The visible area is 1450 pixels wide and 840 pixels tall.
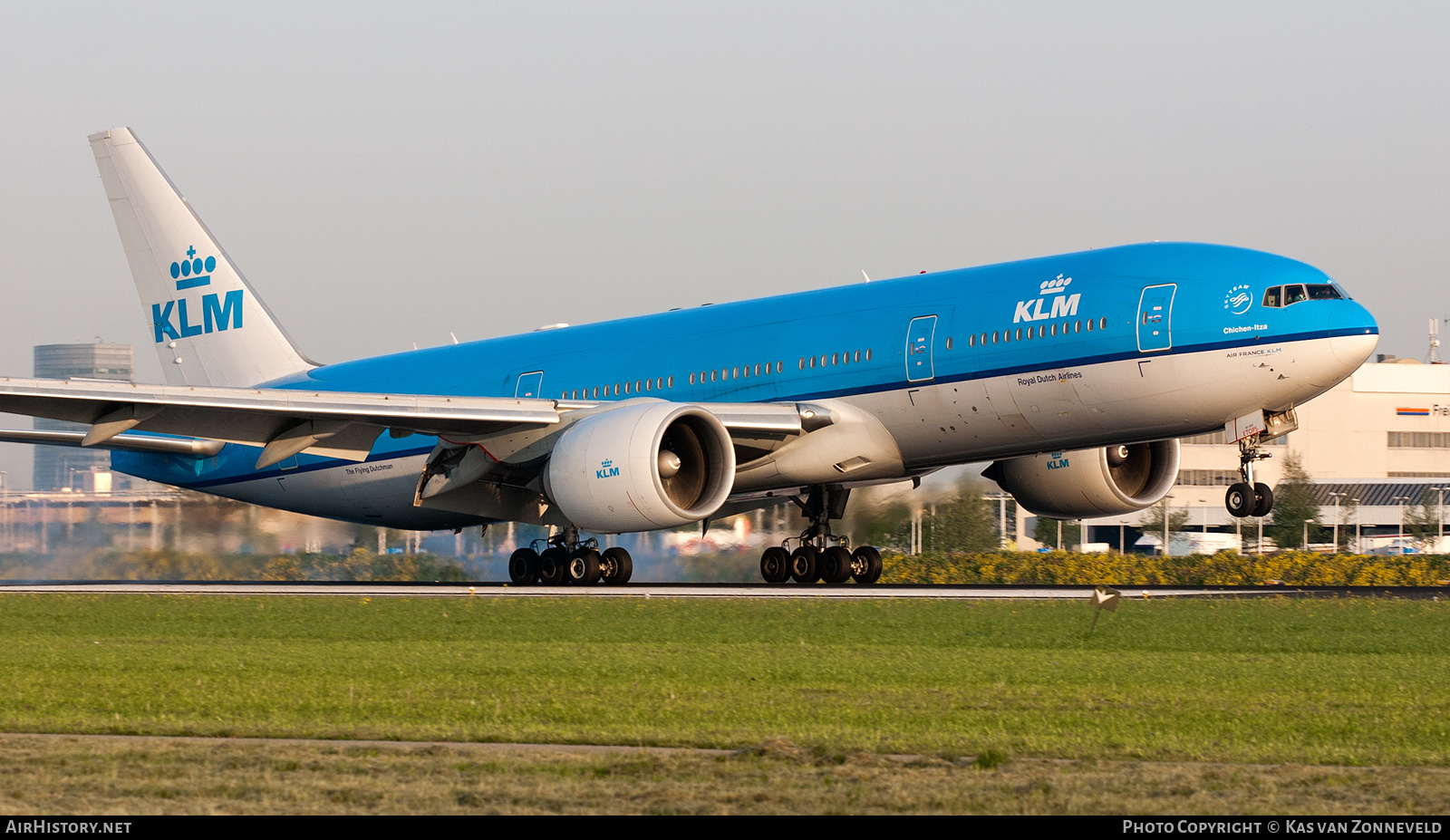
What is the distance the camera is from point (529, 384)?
31.7 meters

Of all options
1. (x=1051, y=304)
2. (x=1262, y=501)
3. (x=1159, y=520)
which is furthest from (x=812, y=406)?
(x=1159, y=520)

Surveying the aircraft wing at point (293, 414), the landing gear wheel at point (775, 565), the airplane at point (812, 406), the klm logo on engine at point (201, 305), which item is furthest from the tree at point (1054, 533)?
the aircraft wing at point (293, 414)

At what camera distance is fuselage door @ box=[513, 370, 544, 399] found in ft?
103

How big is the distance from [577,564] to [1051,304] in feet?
31.5

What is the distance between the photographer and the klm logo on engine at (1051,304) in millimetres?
24484

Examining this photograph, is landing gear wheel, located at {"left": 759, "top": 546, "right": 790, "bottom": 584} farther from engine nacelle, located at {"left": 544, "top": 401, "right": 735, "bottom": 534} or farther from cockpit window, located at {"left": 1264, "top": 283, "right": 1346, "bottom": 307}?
cockpit window, located at {"left": 1264, "top": 283, "right": 1346, "bottom": 307}

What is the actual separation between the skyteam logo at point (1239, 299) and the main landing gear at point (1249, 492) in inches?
81.2

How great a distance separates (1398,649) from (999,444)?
11159mm

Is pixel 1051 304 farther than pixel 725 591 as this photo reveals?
No

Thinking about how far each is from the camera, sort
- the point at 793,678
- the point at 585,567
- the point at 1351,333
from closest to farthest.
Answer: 1. the point at 793,678
2. the point at 1351,333
3. the point at 585,567

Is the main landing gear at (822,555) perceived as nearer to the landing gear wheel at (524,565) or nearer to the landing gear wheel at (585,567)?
the landing gear wheel at (585,567)

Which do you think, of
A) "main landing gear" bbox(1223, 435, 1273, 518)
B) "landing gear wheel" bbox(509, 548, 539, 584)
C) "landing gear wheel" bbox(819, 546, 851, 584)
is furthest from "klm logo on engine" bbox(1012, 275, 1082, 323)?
"landing gear wheel" bbox(509, 548, 539, 584)

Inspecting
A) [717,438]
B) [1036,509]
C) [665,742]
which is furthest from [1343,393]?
[665,742]

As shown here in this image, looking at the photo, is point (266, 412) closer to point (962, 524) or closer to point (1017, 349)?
point (1017, 349)
